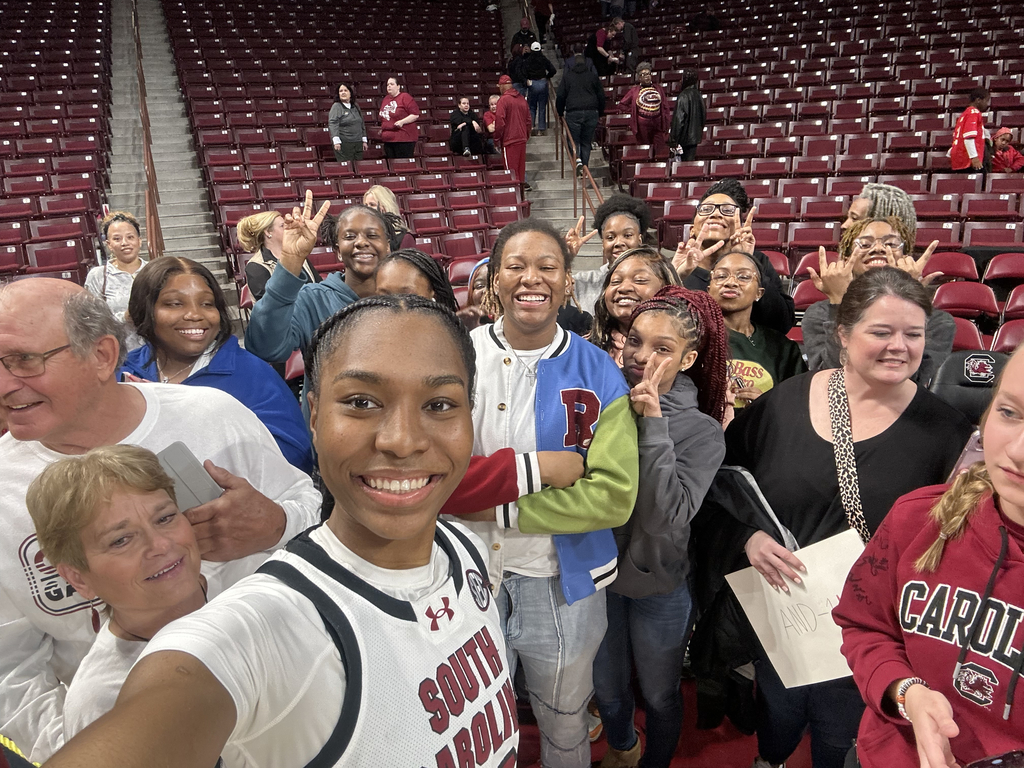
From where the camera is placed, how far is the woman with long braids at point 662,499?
1.66m

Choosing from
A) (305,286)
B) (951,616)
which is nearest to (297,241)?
(305,286)

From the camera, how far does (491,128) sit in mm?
8672

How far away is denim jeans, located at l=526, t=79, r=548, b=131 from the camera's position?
1005cm

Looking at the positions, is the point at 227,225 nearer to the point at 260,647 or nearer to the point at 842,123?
the point at 260,647

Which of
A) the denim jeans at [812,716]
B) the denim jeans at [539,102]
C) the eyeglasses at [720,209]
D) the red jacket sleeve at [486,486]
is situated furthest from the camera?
the denim jeans at [539,102]

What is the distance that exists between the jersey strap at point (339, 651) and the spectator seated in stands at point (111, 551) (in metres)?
0.37

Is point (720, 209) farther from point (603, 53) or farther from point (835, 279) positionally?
point (603, 53)

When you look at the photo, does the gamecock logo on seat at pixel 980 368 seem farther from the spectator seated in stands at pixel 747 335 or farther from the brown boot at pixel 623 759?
the brown boot at pixel 623 759

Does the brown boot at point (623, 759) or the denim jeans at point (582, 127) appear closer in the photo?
the brown boot at point (623, 759)

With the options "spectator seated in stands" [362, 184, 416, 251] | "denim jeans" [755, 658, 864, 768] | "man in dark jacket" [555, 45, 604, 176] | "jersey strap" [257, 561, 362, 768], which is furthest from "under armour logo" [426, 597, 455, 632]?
"man in dark jacket" [555, 45, 604, 176]

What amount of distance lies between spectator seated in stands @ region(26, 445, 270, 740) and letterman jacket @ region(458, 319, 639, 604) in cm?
70

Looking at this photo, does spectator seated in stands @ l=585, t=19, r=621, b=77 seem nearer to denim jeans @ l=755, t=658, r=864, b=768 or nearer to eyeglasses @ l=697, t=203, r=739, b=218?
eyeglasses @ l=697, t=203, r=739, b=218

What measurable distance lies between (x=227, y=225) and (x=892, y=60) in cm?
1003

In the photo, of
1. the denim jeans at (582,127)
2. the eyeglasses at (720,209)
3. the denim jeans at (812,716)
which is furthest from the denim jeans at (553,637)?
the denim jeans at (582,127)
